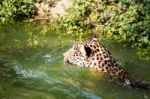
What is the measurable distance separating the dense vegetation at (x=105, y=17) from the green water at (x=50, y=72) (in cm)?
61

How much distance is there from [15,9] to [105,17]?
2.86 m

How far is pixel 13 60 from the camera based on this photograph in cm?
941

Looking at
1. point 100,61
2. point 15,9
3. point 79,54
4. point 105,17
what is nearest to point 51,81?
point 79,54

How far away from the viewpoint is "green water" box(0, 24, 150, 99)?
7738 mm

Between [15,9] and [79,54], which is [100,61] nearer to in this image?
[79,54]

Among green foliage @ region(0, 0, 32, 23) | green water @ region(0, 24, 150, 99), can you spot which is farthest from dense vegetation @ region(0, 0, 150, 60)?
green water @ region(0, 24, 150, 99)

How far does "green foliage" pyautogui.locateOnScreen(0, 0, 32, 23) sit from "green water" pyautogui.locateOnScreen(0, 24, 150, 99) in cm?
127

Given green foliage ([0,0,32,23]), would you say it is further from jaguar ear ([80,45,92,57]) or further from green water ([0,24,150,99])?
jaguar ear ([80,45,92,57])

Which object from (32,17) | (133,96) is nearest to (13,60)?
(133,96)

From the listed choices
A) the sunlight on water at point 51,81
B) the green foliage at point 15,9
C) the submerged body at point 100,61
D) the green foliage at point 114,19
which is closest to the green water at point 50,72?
the sunlight on water at point 51,81

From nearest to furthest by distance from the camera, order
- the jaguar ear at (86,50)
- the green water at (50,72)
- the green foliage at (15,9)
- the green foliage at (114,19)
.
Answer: the green water at (50,72)
the jaguar ear at (86,50)
the green foliage at (114,19)
the green foliage at (15,9)

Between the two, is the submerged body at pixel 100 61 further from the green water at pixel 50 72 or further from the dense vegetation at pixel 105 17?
the dense vegetation at pixel 105 17

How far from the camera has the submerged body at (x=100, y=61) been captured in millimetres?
7811

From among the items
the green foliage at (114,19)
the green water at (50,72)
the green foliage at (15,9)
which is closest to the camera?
the green water at (50,72)
